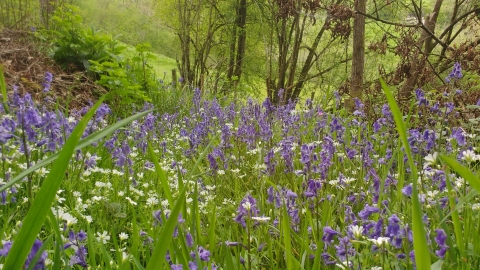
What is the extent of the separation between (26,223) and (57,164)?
0.11 metres

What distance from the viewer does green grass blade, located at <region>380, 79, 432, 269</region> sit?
58 centimetres

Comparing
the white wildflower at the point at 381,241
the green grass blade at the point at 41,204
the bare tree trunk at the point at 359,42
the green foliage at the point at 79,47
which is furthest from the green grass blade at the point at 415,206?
the green foliage at the point at 79,47

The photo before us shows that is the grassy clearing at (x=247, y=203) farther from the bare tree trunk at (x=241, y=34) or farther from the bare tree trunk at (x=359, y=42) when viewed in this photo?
the bare tree trunk at (x=241, y=34)

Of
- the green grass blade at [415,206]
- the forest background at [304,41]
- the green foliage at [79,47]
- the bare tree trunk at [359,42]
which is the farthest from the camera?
the green foliage at [79,47]

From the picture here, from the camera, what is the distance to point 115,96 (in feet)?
17.7

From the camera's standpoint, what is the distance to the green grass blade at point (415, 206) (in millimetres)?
579

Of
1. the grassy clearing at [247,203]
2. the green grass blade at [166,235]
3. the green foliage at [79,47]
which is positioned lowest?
the grassy clearing at [247,203]

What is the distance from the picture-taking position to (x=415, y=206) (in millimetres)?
600

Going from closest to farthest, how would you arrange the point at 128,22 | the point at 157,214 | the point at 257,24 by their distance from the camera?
the point at 157,214 < the point at 257,24 < the point at 128,22

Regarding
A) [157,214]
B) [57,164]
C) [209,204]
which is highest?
[57,164]

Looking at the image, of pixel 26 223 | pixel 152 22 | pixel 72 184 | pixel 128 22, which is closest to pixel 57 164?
pixel 26 223

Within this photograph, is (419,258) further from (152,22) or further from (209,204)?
(152,22)

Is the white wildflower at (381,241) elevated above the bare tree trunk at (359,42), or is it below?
below

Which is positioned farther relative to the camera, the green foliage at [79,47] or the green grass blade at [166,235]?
the green foliage at [79,47]
